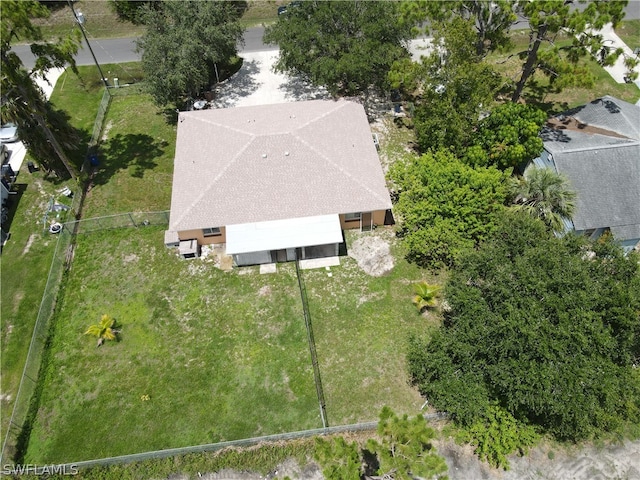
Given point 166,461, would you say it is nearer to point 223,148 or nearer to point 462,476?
point 462,476

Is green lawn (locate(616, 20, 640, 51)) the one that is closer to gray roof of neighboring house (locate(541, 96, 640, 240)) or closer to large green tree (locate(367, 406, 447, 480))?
gray roof of neighboring house (locate(541, 96, 640, 240))

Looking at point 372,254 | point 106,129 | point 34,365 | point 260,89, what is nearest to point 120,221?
point 34,365

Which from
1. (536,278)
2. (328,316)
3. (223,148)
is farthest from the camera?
(223,148)

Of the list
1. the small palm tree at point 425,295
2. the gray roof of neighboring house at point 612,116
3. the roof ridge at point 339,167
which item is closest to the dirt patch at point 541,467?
the small palm tree at point 425,295

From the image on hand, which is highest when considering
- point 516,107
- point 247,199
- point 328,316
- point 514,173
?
point 516,107

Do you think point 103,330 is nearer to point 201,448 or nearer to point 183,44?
point 201,448

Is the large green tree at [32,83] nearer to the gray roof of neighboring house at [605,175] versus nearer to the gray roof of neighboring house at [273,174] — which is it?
the gray roof of neighboring house at [273,174]

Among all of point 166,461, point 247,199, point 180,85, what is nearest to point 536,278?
point 247,199

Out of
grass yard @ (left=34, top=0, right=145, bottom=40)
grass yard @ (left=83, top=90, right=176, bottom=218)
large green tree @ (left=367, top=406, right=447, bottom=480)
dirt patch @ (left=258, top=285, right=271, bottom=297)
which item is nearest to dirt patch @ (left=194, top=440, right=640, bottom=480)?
large green tree @ (left=367, top=406, right=447, bottom=480)
